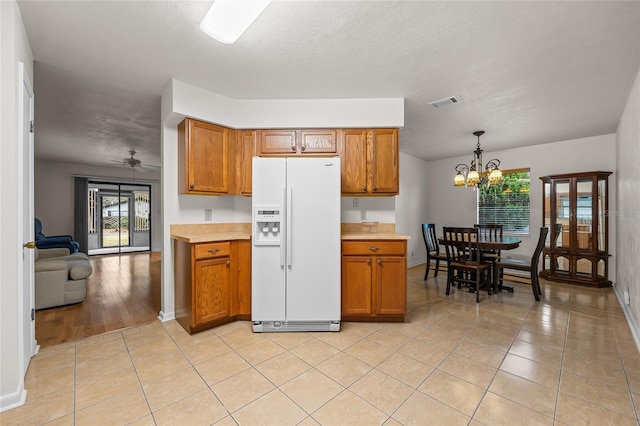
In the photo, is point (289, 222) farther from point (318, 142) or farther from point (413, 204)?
point (413, 204)

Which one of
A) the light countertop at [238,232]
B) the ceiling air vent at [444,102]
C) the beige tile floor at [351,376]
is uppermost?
the ceiling air vent at [444,102]

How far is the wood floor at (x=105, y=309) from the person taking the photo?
8.86 ft

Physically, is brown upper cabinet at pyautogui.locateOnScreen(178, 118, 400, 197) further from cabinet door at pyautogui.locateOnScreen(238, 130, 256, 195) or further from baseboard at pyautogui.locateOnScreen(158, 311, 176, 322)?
baseboard at pyautogui.locateOnScreen(158, 311, 176, 322)

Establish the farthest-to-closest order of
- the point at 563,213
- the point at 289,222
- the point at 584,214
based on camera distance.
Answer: the point at 563,213, the point at 584,214, the point at 289,222

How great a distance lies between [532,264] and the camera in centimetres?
375

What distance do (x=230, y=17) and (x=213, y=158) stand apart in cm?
157

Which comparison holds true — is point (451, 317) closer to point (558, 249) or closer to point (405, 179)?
point (558, 249)


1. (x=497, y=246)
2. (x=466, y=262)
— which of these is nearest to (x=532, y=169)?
(x=497, y=246)

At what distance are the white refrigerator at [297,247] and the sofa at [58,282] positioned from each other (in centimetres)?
247

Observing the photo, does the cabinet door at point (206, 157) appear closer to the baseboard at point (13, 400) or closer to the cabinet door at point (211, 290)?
the cabinet door at point (211, 290)

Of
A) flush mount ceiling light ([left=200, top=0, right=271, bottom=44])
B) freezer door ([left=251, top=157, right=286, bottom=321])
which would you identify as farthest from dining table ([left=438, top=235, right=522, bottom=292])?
flush mount ceiling light ([left=200, top=0, right=271, bottom=44])

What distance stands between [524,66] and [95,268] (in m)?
7.60

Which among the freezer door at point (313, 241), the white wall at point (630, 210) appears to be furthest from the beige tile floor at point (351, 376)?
the white wall at point (630, 210)

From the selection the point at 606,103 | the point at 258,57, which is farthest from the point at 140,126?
the point at 606,103
